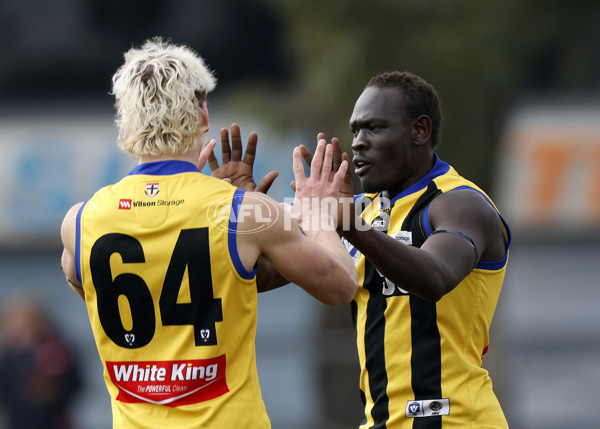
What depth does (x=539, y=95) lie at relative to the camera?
49.1ft

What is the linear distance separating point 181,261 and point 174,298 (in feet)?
0.51

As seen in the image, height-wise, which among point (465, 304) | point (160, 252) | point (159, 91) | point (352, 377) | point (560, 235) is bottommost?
point (352, 377)

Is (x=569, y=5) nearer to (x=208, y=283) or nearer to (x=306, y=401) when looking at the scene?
(x=306, y=401)

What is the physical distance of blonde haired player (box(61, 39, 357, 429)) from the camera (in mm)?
3895

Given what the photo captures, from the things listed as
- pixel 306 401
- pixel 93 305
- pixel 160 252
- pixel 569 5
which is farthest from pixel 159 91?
pixel 306 401

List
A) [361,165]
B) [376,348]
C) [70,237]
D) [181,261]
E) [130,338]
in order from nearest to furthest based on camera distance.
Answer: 1. [181,261]
2. [130,338]
3. [70,237]
4. [376,348]
5. [361,165]

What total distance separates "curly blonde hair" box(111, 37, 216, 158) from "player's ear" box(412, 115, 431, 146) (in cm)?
115

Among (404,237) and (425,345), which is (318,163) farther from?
(425,345)

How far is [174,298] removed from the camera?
391 centimetres

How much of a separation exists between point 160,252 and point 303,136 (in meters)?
7.16

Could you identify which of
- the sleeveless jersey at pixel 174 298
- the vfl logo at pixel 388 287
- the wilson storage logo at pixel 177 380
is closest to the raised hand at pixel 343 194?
the sleeveless jersey at pixel 174 298

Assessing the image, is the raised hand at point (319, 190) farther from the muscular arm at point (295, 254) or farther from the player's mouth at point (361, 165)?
the player's mouth at point (361, 165)

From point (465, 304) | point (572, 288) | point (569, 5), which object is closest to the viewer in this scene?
point (465, 304)

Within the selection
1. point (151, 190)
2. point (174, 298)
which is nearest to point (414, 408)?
point (174, 298)
